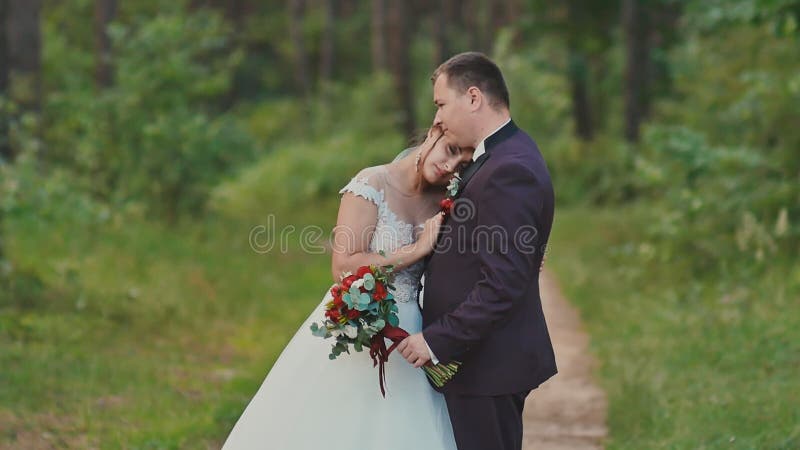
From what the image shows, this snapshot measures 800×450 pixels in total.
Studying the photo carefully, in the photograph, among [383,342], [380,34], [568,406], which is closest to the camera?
[383,342]

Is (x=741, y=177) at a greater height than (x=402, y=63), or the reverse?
(x=402, y=63)

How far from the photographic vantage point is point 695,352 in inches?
333

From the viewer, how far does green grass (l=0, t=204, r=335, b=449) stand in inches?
264

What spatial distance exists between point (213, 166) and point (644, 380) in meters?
8.71

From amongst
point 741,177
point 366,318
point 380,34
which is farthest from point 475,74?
point 380,34

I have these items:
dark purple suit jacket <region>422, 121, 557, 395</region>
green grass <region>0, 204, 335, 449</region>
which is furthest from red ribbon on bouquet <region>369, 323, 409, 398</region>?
green grass <region>0, 204, 335, 449</region>

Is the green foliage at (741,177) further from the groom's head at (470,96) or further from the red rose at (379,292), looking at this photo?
the red rose at (379,292)

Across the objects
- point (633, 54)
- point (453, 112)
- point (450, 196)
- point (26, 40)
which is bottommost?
point (450, 196)

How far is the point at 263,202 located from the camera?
2388 cm

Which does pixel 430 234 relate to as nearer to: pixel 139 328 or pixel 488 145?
pixel 488 145

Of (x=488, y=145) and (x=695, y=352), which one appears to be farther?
(x=695, y=352)

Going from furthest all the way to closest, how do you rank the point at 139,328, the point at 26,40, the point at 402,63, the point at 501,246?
the point at 402,63
the point at 26,40
the point at 139,328
the point at 501,246

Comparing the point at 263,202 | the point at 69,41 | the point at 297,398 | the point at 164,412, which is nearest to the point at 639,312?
the point at 164,412

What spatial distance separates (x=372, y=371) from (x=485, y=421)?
20.2 inches
